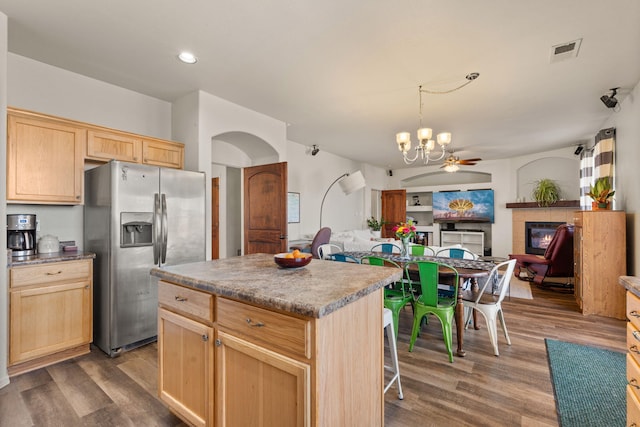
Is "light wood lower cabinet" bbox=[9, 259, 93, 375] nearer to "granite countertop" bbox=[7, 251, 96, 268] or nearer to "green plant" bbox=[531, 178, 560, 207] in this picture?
"granite countertop" bbox=[7, 251, 96, 268]

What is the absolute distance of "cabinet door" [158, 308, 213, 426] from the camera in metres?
1.50

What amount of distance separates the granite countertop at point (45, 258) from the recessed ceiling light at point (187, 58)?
199cm

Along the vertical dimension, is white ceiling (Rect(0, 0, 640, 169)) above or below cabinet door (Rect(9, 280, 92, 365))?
above

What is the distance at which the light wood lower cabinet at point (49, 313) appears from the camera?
2318 mm

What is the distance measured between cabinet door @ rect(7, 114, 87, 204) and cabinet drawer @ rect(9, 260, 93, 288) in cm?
58

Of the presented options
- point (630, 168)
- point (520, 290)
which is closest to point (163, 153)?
point (630, 168)

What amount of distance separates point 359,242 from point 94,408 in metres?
4.34

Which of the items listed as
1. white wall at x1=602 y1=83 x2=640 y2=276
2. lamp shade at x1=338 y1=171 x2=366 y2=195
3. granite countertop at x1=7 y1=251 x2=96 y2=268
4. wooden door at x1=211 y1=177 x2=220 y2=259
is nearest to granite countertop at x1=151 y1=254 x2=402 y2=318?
granite countertop at x1=7 y1=251 x2=96 y2=268

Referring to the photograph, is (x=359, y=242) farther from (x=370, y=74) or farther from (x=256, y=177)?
(x=370, y=74)

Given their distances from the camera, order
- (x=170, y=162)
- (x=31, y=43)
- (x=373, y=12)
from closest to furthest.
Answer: (x=373, y=12), (x=31, y=43), (x=170, y=162)

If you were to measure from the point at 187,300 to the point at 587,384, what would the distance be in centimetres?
290

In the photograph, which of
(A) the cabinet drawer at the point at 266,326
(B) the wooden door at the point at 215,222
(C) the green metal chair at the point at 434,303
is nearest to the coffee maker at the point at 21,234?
(A) the cabinet drawer at the point at 266,326

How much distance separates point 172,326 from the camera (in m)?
1.70

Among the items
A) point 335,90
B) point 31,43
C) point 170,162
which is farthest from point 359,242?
point 31,43
